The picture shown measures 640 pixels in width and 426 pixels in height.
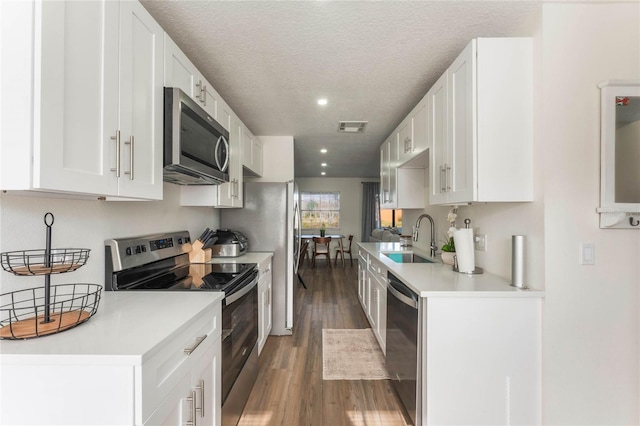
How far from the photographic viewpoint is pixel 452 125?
1895 mm

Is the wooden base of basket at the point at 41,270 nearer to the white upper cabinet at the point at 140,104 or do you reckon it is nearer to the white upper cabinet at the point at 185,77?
the white upper cabinet at the point at 140,104

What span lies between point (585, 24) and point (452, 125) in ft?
2.51

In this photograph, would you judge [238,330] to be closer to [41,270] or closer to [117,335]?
[117,335]

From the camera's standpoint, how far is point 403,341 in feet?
6.26

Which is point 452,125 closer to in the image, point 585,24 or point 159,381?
point 585,24

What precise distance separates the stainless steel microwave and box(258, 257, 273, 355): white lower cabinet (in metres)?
1.00

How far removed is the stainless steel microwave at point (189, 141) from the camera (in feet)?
4.91

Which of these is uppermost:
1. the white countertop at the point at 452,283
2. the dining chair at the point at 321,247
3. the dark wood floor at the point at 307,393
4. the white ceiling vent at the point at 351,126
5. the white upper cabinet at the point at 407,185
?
the white ceiling vent at the point at 351,126

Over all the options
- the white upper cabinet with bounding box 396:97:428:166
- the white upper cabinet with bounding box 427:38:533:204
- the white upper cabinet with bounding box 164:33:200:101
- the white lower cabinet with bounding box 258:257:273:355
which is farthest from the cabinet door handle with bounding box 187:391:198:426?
the white upper cabinet with bounding box 396:97:428:166

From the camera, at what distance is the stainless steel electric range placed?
1.57 metres

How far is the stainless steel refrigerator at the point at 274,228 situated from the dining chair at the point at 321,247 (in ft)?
12.8

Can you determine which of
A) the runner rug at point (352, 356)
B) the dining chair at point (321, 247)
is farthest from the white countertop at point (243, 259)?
the dining chair at point (321, 247)

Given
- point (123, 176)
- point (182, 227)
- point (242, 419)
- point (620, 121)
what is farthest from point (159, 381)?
point (620, 121)

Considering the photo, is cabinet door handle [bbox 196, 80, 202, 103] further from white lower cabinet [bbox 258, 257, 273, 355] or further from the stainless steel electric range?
white lower cabinet [bbox 258, 257, 273, 355]
